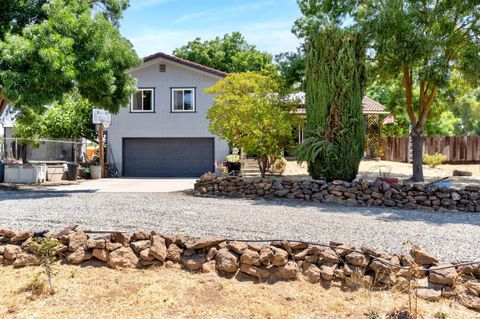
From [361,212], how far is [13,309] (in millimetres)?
6167

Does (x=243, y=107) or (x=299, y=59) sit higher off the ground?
(x=299, y=59)

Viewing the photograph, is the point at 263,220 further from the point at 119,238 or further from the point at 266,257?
the point at 119,238

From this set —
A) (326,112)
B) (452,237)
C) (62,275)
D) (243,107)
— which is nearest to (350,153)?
(326,112)

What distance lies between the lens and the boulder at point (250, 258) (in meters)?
4.59

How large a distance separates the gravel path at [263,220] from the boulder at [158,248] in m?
0.77

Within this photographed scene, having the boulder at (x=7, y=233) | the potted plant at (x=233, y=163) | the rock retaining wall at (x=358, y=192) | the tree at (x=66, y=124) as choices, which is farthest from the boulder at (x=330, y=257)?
the tree at (x=66, y=124)

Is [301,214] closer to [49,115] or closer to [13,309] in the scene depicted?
[13,309]

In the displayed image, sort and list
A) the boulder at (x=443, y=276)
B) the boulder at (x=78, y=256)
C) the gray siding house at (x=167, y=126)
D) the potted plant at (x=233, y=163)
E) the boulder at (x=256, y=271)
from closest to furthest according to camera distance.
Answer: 1. the boulder at (x=443, y=276)
2. the boulder at (x=256, y=271)
3. the boulder at (x=78, y=256)
4. the potted plant at (x=233, y=163)
5. the gray siding house at (x=167, y=126)

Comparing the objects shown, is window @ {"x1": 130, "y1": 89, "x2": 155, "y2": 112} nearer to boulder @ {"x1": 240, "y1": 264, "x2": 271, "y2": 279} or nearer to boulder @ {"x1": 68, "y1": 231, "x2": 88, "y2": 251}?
boulder @ {"x1": 68, "y1": 231, "x2": 88, "y2": 251}

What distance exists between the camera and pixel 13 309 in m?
4.01

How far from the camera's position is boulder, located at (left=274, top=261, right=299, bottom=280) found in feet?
14.8

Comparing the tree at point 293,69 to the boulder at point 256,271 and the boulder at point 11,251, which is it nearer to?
the boulder at point 256,271

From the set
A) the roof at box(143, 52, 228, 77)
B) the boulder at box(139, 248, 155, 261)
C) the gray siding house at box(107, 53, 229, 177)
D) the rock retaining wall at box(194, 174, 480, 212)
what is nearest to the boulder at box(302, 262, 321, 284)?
the boulder at box(139, 248, 155, 261)

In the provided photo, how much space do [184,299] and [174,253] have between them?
0.81 metres
